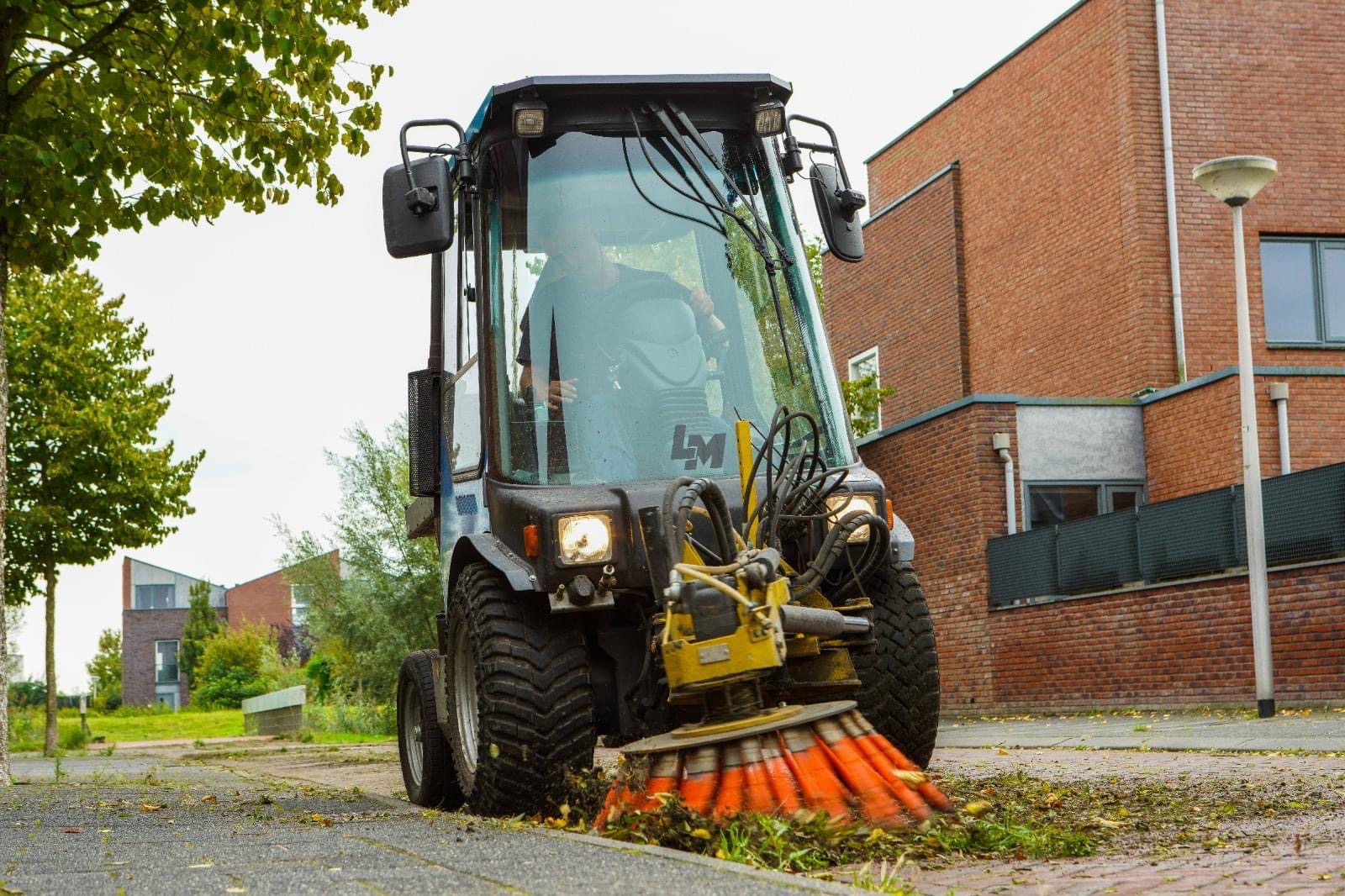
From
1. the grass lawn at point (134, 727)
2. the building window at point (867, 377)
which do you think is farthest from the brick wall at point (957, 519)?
the grass lawn at point (134, 727)

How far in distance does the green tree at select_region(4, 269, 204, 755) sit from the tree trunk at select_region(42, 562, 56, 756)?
19mm

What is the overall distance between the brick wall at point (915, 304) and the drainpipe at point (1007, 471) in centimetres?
622

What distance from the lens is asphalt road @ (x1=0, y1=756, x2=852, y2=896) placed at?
406 cm

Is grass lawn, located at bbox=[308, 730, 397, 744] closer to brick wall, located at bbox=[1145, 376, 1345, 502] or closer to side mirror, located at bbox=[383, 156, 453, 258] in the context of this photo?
brick wall, located at bbox=[1145, 376, 1345, 502]

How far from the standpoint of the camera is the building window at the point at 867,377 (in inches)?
1057

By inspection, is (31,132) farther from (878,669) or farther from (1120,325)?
(1120,325)

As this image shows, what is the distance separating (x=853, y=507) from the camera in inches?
258

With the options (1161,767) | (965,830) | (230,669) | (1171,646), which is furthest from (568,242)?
(230,669)

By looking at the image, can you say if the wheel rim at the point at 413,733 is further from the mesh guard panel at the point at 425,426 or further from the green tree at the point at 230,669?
the green tree at the point at 230,669

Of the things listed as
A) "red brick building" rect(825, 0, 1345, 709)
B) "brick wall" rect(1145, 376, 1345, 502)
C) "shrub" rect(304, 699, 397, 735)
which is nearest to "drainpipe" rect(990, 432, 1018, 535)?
"red brick building" rect(825, 0, 1345, 709)

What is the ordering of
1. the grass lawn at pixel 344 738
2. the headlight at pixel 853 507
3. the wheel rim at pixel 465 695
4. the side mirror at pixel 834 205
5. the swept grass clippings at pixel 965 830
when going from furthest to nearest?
the grass lawn at pixel 344 738
the side mirror at pixel 834 205
the wheel rim at pixel 465 695
the headlight at pixel 853 507
the swept grass clippings at pixel 965 830

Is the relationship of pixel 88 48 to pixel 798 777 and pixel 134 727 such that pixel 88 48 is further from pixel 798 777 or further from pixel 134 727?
pixel 134 727

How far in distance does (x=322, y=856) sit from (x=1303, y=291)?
19942 millimetres

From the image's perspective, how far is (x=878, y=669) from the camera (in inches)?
262
